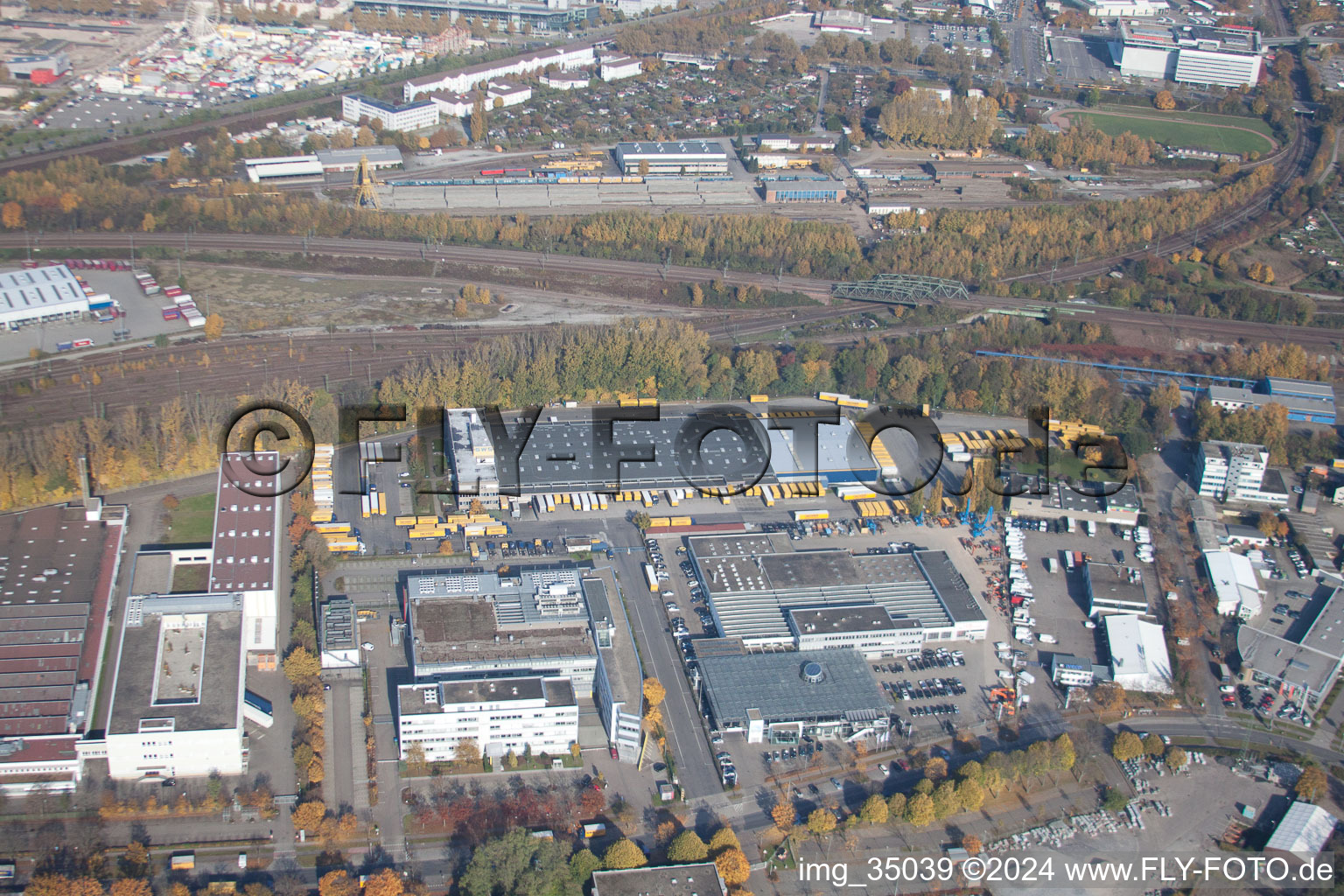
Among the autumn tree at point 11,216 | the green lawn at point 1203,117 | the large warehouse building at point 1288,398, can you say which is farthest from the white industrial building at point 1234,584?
the autumn tree at point 11,216

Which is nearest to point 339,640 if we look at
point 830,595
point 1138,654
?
point 830,595

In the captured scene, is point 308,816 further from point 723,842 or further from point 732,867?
point 732,867

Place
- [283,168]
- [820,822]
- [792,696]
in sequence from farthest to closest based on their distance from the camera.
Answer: [283,168] → [792,696] → [820,822]

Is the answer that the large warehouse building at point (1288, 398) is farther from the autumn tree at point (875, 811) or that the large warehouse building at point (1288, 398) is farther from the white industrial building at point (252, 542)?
the white industrial building at point (252, 542)

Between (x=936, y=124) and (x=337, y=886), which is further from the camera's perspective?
(x=936, y=124)

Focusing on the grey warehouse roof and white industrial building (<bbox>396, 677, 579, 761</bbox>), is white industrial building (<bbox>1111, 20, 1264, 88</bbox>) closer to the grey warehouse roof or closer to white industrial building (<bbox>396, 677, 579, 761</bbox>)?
the grey warehouse roof

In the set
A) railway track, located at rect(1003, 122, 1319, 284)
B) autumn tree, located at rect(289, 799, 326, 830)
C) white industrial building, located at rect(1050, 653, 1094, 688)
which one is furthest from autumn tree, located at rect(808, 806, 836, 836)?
railway track, located at rect(1003, 122, 1319, 284)
